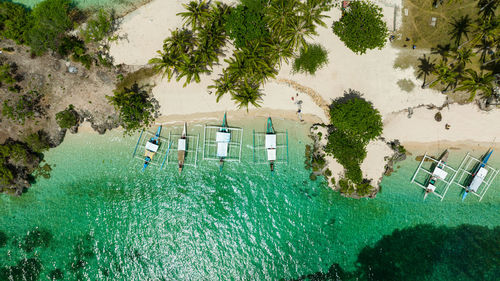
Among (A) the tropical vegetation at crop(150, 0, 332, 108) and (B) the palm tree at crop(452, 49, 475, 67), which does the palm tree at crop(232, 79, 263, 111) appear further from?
(B) the palm tree at crop(452, 49, 475, 67)

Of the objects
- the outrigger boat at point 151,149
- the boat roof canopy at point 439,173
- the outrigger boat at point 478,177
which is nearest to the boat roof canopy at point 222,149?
the outrigger boat at point 151,149

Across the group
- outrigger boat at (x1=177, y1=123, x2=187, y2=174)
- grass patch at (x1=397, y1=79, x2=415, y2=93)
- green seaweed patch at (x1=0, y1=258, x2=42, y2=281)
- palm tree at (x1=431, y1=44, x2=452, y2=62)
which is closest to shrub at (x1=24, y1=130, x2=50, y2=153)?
green seaweed patch at (x1=0, y1=258, x2=42, y2=281)

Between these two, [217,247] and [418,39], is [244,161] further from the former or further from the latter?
[418,39]

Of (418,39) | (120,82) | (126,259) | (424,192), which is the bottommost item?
(126,259)

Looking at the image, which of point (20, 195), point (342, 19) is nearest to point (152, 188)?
point (20, 195)

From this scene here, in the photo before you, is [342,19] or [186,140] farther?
[186,140]

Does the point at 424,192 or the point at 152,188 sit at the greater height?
the point at 424,192

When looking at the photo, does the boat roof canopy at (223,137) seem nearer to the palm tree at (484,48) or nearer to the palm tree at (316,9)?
the palm tree at (316,9)
